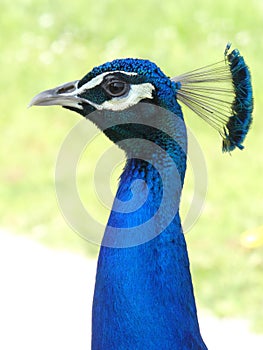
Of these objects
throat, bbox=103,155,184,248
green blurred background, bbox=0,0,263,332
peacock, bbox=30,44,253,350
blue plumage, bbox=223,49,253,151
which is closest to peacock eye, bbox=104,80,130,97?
peacock, bbox=30,44,253,350

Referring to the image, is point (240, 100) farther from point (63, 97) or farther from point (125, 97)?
point (63, 97)

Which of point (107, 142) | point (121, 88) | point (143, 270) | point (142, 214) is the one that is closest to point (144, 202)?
point (142, 214)

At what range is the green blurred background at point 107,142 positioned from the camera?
14.4 feet

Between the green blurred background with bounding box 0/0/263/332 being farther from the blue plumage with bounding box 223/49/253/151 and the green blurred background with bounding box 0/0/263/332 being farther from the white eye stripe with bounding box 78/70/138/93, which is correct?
the white eye stripe with bounding box 78/70/138/93

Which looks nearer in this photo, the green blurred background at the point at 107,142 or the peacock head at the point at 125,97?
the peacock head at the point at 125,97

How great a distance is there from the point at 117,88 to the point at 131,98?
42 millimetres

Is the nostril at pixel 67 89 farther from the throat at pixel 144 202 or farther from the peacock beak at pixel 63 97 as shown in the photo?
the throat at pixel 144 202

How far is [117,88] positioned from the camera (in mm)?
1897

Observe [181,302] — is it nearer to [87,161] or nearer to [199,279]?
[199,279]

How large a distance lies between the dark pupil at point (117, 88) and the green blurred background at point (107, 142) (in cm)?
214

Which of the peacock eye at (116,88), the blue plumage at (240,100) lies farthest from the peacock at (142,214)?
the blue plumage at (240,100)

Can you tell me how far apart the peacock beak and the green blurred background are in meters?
2.13

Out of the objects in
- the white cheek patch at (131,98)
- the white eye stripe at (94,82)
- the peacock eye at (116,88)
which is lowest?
the white cheek patch at (131,98)

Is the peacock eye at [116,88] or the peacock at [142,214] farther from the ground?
the peacock eye at [116,88]
